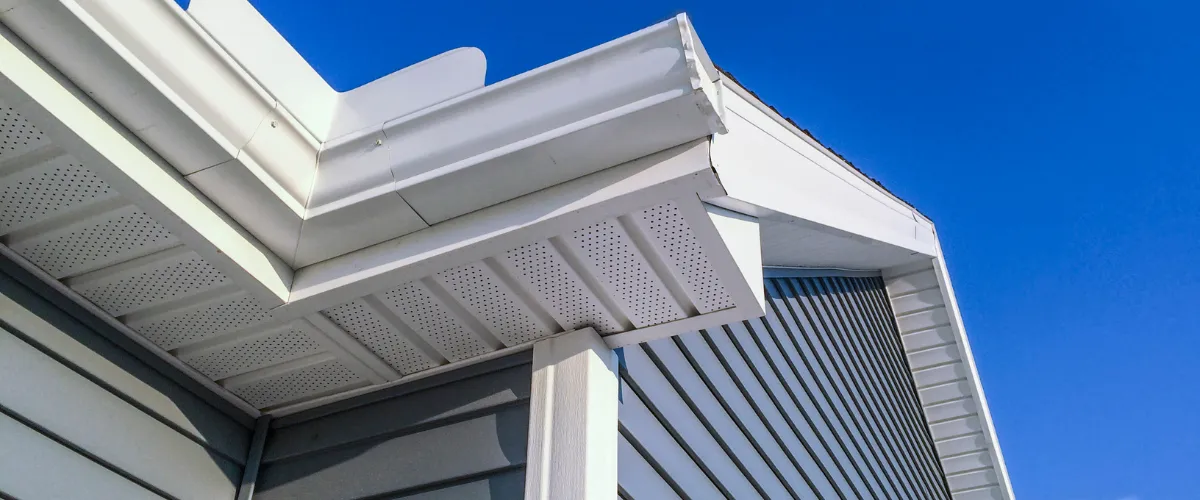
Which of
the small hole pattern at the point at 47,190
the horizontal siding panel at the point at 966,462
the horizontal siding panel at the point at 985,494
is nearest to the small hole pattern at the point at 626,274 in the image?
the small hole pattern at the point at 47,190

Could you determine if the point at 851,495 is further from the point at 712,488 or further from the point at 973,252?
the point at 973,252

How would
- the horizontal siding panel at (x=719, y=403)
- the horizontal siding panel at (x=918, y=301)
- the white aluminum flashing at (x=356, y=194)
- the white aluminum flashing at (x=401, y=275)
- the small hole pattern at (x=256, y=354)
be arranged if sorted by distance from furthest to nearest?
the horizontal siding panel at (x=918, y=301)
the horizontal siding panel at (x=719, y=403)
the small hole pattern at (x=256, y=354)
the white aluminum flashing at (x=401, y=275)
the white aluminum flashing at (x=356, y=194)

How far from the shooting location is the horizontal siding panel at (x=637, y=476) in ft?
7.58

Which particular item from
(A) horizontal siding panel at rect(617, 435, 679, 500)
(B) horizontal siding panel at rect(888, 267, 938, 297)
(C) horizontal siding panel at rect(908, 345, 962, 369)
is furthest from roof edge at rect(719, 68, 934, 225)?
(C) horizontal siding panel at rect(908, 345, 962, 369)

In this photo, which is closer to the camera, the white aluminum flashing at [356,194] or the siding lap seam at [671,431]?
the white aluminum flashing at [356,194]

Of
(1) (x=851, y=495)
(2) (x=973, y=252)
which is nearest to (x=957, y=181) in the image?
(2) (x=973, y=252)

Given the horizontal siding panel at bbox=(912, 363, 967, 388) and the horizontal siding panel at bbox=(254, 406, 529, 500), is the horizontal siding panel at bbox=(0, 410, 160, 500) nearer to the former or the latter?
the horizontal siding panel at bbox=(254, 406, 529, 500)

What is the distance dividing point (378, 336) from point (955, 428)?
626cm

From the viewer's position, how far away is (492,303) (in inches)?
88.4

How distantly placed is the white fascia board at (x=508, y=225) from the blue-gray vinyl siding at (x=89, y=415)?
48cm

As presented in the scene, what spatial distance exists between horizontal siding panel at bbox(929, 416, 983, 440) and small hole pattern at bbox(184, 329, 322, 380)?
6.27m

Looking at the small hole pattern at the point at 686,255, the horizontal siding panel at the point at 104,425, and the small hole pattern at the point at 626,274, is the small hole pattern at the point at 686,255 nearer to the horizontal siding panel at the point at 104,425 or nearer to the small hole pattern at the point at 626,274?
the small hole pattern at the point at 626,274

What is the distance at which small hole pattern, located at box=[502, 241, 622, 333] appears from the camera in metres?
2.07

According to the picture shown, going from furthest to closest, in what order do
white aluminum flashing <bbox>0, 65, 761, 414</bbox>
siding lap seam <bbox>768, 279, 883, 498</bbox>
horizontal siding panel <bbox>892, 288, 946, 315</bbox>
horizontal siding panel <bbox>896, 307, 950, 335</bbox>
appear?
horizontal siding panel <bbox>896, 307, 950, 335</bbox> < horizontal siding panel <bbox>892, 288, 946, 315</bbox> < siding lap seam <bbox>768, 279, 883, 498</bbox> < white aluminum flashing <bbox>0, 65, 761, 414</bbox>
